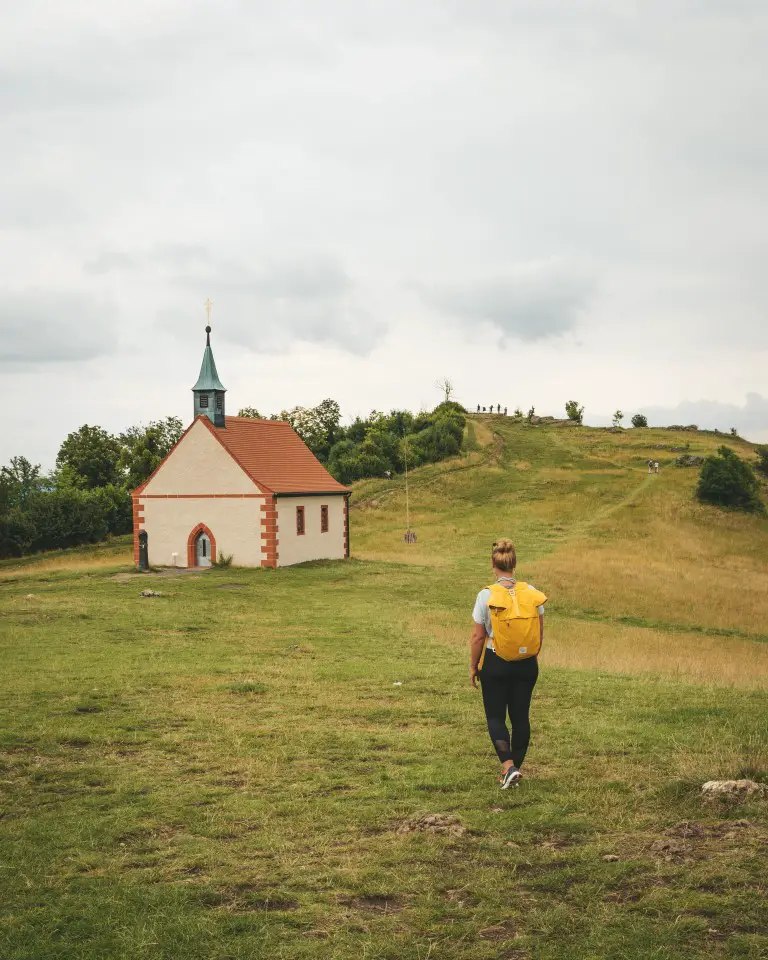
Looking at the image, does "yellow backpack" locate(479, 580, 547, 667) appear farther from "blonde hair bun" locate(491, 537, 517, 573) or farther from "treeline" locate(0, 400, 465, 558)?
"treeline" locate(0, 400, 465, 558)

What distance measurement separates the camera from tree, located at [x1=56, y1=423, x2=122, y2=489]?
275 feet

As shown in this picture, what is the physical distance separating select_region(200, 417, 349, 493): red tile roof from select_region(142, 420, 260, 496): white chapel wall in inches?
15.5

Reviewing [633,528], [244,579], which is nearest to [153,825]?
[244,579]

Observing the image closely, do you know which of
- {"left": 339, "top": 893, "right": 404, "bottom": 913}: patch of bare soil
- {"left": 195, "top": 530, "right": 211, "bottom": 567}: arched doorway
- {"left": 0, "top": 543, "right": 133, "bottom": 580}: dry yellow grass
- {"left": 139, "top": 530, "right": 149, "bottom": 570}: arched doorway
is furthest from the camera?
{"left": 0, "top": 543, "right": 133, "bottom": 580}: dry yellow grass

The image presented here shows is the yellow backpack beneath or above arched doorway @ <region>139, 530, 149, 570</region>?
above

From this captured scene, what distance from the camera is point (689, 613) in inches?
1303

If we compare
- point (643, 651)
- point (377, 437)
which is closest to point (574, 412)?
point (377, 437)

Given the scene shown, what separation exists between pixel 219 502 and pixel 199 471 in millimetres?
Answer: 1678

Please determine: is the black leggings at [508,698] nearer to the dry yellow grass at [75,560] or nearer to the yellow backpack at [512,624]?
the yellow backpack at [512,624]

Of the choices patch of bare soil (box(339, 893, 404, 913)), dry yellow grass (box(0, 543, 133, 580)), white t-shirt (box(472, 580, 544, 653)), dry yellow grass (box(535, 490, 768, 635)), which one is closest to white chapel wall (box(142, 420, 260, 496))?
dry yellow grass (box(0, 543, 133, 580))

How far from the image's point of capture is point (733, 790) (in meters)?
7.72

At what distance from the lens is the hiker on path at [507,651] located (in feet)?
28.0

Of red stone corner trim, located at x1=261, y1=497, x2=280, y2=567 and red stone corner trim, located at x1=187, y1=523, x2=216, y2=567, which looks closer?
red stone corner trim, located at x1=261, y1=497, x2=280, y2=567

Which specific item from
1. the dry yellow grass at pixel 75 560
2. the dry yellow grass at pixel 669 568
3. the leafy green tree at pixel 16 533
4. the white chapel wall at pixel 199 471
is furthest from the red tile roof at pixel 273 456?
the leafy green tree at pixel 16 533
